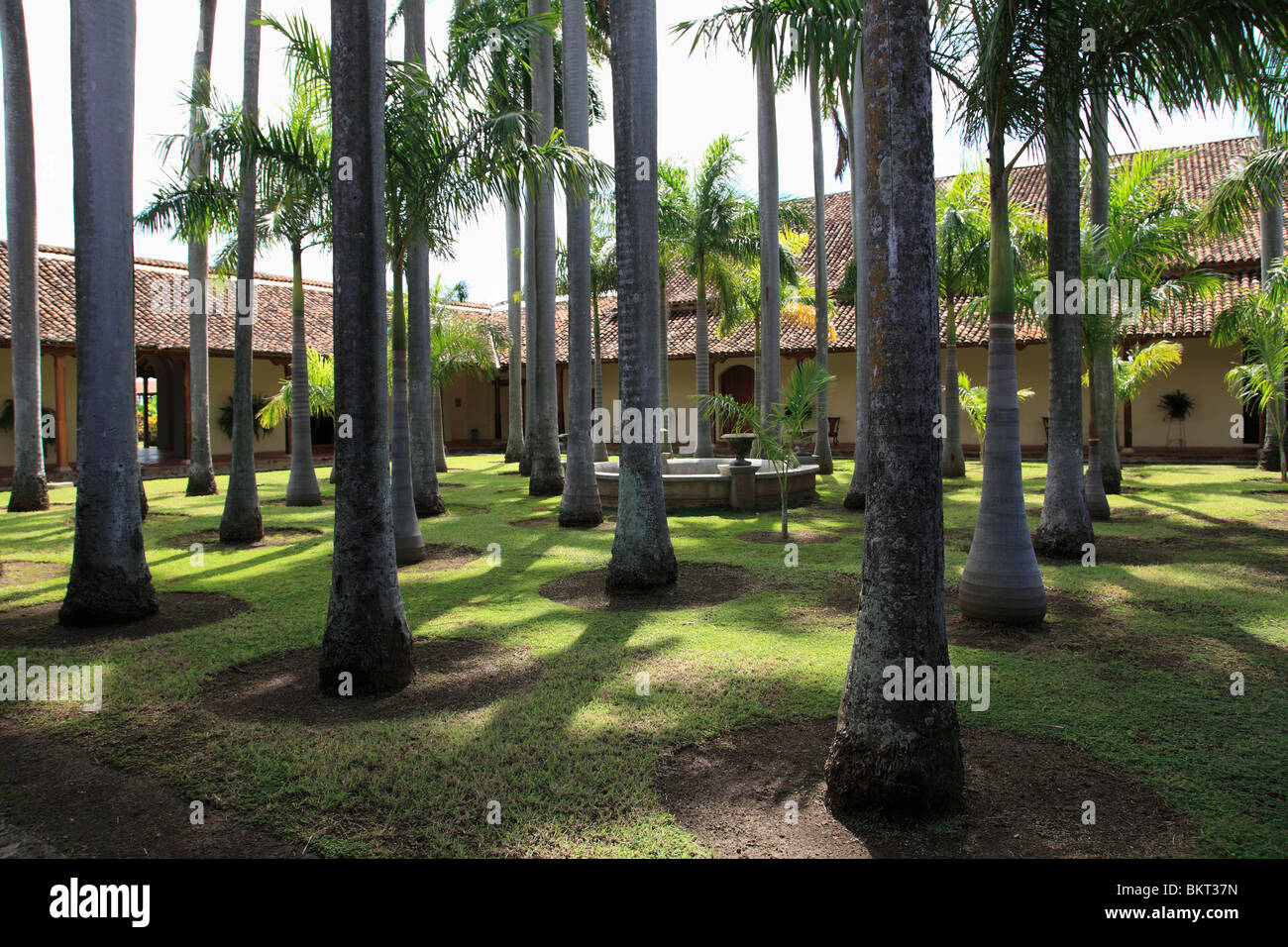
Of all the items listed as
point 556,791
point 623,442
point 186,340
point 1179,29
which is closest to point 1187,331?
point 1179,29

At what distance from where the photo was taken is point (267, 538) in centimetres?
1144

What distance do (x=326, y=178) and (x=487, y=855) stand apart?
847 cm

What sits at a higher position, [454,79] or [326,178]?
Result: [454,79]

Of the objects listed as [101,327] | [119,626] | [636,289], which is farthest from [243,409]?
[636,289]

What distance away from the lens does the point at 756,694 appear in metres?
5.01

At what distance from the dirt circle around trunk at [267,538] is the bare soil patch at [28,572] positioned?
1.51 meters

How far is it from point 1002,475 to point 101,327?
723 cm

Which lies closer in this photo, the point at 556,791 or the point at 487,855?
the point at 487,855

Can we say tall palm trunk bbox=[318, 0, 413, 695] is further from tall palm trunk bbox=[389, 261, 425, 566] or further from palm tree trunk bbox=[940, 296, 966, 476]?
palm tree trunk bbox=[940, 296, 966, 476]

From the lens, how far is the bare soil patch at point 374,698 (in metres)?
4.88

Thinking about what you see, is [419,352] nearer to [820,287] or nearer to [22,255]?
[22,255]

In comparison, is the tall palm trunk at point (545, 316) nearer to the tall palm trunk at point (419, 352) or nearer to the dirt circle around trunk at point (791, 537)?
the tall palm trunk at point (419, 352)

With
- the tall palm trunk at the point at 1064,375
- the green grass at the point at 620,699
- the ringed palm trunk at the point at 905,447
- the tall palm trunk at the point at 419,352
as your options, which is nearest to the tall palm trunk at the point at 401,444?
the green grass at the point at 620,699
